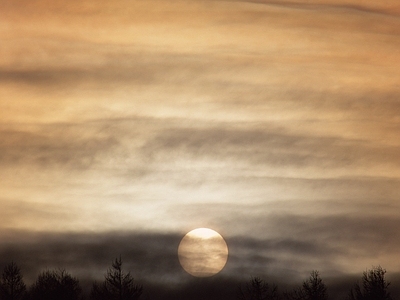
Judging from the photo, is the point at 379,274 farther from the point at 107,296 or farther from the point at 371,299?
the point at 107,296

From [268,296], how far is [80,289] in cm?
2363

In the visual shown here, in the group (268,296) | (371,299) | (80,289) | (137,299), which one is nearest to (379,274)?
(371,299)

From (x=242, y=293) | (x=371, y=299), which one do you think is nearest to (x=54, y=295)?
(x=242, y=293)

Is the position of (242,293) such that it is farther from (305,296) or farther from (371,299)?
(371,299)

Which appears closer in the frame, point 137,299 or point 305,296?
point 137,299

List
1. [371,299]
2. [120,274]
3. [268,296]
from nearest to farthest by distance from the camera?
[371,299] → [120,274] → [268,296]

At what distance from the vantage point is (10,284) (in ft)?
366

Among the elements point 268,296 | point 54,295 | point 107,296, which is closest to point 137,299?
point 107,296

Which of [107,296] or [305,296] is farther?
[305,296]

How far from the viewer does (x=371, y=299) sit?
340 ft

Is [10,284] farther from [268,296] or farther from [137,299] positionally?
[268,296]

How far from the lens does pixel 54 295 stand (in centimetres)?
10900

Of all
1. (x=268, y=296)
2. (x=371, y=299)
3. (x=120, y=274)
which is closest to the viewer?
(x=371, y=299)

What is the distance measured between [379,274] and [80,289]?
35592mm
